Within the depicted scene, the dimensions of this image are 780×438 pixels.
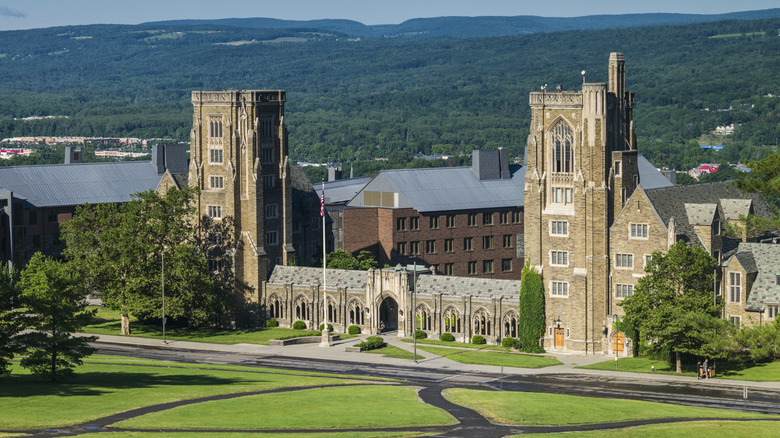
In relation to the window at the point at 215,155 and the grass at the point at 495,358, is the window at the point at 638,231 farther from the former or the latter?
the window at the point at 215,155

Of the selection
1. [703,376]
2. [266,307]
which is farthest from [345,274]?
[703,376]

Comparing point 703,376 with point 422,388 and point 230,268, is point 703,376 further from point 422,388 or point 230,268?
point 230,268

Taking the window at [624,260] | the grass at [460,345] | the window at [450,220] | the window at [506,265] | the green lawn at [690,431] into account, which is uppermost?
the window at [450,220]

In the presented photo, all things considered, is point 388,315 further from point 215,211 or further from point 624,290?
point 624,290

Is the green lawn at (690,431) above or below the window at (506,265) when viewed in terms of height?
below

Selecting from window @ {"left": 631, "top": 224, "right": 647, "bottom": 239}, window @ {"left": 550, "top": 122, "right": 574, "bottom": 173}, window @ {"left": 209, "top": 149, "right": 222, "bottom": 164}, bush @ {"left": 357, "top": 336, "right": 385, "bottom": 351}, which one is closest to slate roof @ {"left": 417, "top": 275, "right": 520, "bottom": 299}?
bush @ {"left": 357, "top": 336, "right": 385, "bottom": 351}

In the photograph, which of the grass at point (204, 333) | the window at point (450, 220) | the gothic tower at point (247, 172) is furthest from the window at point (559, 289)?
the window at point (450, 220)

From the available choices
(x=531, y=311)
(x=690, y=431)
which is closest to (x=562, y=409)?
(x=690, y=431)
